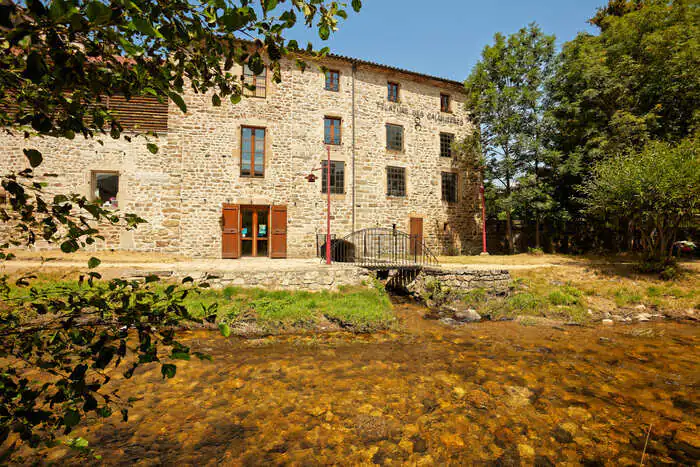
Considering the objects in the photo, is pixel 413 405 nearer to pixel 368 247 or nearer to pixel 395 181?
pixel 368 247

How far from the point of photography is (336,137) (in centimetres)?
1545

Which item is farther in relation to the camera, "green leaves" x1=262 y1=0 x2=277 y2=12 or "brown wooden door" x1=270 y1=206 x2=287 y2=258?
"brown wooden door" x1=270 y1=206 x2=287 y2=258

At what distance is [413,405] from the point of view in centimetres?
375

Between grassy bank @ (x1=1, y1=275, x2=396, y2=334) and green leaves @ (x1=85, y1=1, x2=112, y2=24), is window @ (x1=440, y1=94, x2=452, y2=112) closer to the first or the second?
grassy bank @ (x1=1, y1=275, x2=396, y2=334)

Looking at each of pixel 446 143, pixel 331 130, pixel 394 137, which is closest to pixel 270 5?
pixel 331 130

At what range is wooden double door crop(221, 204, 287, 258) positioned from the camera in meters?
13.3

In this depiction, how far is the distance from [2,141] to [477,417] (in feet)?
59.9

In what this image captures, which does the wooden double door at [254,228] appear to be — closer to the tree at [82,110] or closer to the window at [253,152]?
the window at [253,152]

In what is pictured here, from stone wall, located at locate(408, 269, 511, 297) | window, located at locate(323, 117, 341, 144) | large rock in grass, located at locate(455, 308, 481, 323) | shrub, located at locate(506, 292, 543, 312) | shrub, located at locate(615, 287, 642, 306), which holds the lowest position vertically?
large rock in grass, located at locate(455, 308, 481, 323)

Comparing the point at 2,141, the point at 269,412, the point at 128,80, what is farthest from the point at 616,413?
the point at 2,141

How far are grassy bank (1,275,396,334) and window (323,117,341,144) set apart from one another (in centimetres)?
975

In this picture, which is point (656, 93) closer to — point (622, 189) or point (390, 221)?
point (622, 189)

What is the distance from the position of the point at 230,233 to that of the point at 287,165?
13.6ft

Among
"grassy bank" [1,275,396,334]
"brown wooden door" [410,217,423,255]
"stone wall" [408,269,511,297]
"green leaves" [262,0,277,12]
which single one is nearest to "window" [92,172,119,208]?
"grassy bank" [1,275,396,334]
